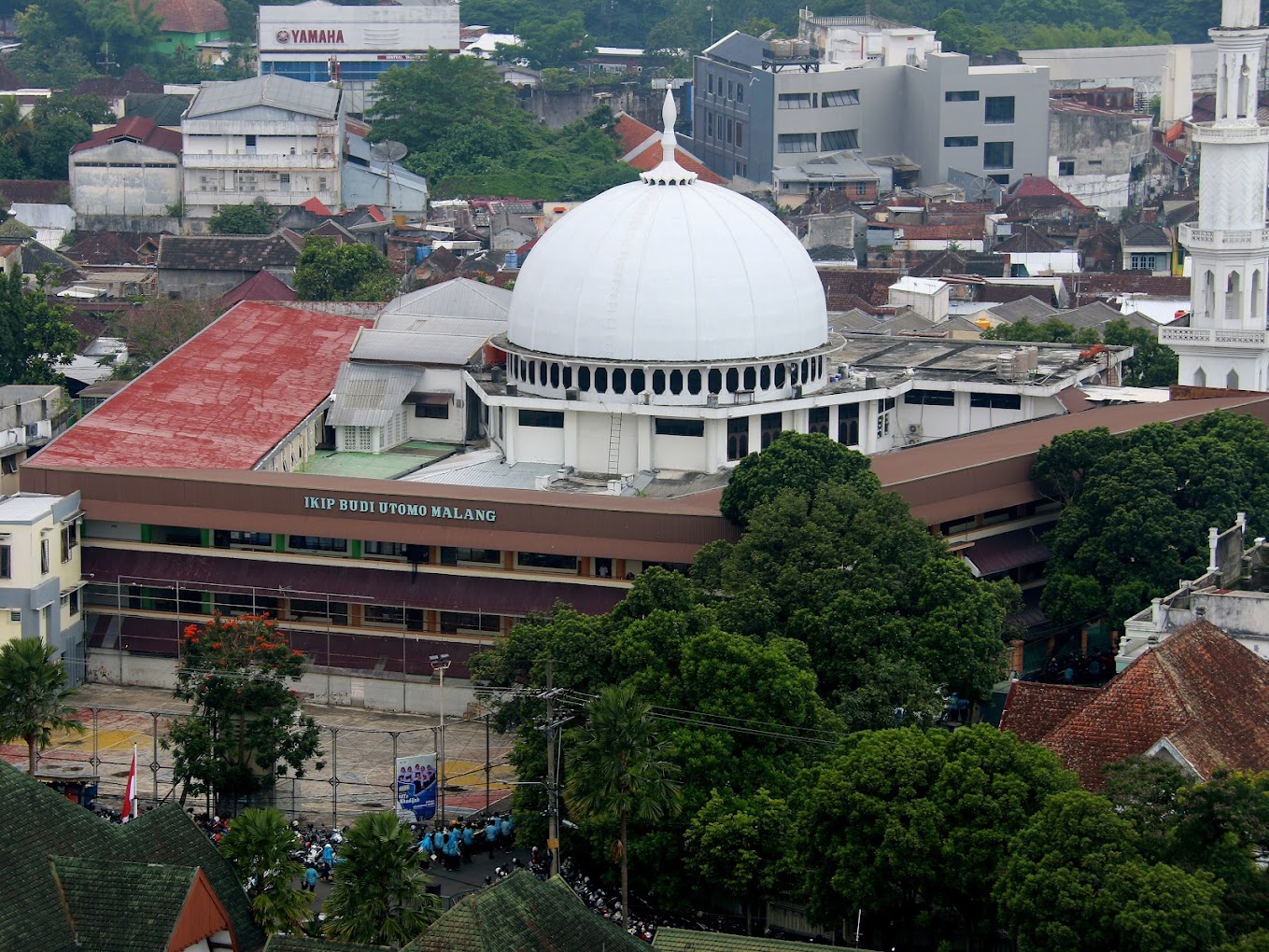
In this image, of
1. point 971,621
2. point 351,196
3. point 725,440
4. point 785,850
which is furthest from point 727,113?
point 785,850

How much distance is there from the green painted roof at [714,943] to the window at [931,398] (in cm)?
3837

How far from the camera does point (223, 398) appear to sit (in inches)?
3472

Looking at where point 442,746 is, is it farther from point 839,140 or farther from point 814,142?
point 839,140

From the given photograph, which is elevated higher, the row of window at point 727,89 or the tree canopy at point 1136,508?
the row of window at point 727,89

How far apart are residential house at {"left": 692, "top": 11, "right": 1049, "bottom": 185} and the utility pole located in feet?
334

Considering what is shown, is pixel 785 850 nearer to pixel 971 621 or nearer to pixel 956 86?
pixel 971 621

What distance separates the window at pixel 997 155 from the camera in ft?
535

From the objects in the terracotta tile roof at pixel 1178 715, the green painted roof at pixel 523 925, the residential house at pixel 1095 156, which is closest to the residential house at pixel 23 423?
the green painted roof at pixel 523 925

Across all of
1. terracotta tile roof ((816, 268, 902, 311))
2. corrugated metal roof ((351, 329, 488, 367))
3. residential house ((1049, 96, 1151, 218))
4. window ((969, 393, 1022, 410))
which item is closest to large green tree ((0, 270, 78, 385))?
corrugated metal roof ((351, 329, 488, 367))

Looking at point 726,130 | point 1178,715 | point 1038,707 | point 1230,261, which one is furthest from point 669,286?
point 726,130

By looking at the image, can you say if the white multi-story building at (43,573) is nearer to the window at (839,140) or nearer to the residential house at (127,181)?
the residential house at (127,181)

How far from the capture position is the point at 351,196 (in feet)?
495

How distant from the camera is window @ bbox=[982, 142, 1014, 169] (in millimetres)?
163000

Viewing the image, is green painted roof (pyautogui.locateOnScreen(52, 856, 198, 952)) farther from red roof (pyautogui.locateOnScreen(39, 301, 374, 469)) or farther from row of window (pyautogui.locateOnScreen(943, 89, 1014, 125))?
row of window (pyautogui.locateOnScreen(943, 89, 1014, 125))
